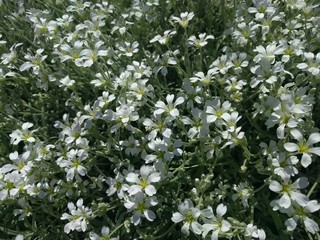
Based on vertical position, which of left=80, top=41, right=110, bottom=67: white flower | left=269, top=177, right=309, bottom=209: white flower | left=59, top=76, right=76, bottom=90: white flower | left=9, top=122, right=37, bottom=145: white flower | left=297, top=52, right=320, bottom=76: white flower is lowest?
left=9, top=122, right=37, bottom=145: white flower

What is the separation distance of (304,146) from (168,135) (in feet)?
2.45

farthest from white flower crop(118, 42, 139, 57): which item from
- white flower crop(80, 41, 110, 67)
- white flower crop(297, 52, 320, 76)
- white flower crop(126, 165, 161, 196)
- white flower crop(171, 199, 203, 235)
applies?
white flower crop(171, 199, 203, 235)

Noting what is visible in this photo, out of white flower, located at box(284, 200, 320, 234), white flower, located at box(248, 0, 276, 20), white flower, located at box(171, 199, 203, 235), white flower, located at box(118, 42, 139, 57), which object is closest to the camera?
white flower, located at box(284, 200, 320, 234)

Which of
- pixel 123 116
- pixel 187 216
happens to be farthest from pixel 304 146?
pixel 123 116

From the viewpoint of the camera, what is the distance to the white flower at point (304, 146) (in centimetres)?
227

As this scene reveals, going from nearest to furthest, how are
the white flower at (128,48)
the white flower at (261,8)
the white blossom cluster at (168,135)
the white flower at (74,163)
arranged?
the white blossom cluster at (168,135)
the white flower at (74,163)
the white flower at (261,8)
the white flower at (128,48)

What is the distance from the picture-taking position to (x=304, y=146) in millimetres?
2322

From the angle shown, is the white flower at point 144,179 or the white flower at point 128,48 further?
the white flower at point 128,48

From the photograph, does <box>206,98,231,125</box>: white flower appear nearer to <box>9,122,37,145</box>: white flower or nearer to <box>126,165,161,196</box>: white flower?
<box>126,165,161,196</box>: white flower

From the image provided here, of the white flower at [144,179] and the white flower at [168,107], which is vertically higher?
the white flower at [168,107]

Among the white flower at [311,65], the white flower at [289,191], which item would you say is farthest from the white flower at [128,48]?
the white flower at [289,191]

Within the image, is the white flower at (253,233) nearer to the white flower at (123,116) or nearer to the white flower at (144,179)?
the white flower at (144,179)

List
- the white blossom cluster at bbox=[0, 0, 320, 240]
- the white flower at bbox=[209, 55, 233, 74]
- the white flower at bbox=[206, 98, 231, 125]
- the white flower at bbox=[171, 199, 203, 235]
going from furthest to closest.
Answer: the white flower at bbox=[209, 55, 233, 74]
the white flower at bbox=[206, 98, 231, 125]
the white blossom cluster at bbox=[0, 0, 320, 240]
the white flower at bbox=[171, 199, 203, 235]

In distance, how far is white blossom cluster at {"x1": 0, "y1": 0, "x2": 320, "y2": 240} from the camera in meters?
2.39
